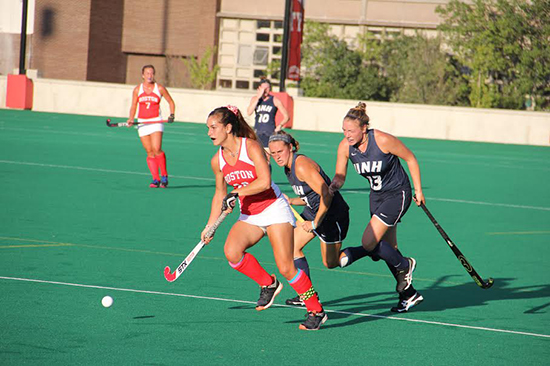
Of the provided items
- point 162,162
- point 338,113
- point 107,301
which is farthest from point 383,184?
point 338,113

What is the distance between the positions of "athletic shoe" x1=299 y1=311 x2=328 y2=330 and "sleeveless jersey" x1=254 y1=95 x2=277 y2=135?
10071 millimetres

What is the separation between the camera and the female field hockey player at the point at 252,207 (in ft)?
21.2

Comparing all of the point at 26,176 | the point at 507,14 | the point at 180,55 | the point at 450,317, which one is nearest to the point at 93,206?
the point at 26,176

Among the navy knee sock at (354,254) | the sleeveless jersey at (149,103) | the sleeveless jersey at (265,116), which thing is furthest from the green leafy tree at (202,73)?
the navy knee sock at (354,254)

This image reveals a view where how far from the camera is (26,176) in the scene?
14977 millimetres

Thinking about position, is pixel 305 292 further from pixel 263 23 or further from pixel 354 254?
pixel 263 23

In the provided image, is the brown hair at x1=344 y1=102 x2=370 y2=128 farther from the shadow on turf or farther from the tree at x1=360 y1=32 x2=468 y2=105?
the tree at x1=360 y1=32 x2=468 y2=105

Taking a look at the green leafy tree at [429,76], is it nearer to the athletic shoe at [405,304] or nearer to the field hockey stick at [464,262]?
the field hockey stick at [464,262]

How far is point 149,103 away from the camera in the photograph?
49.4 ft

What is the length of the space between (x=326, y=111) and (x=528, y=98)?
11.2 meters

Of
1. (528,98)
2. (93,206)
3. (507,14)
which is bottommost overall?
(93,206)

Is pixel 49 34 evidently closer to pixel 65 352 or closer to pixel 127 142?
pixel 127 142

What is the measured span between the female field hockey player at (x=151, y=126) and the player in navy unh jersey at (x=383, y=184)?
742 centimetres

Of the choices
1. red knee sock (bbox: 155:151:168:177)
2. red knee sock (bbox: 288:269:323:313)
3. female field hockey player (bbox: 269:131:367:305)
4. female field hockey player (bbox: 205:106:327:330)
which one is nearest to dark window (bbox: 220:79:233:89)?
red knee sock (bbox: 155:151:168:177)
